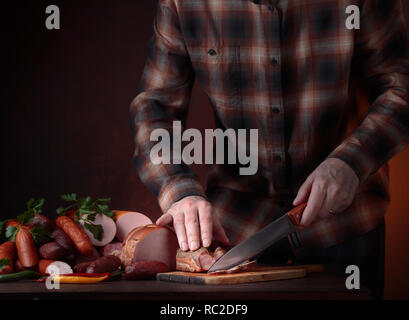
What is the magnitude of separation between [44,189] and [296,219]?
1500 mm

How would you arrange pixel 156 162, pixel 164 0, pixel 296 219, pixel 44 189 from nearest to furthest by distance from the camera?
1. pixel 296 219
2. pixel 156 162
3. pixel 164 0
4. pixel 44 189

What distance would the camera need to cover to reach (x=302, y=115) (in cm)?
158

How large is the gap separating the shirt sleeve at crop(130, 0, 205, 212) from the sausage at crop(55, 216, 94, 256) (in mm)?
197

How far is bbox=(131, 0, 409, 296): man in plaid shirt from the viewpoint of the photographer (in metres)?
1.54

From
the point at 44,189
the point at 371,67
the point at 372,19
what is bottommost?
the point at 44,189

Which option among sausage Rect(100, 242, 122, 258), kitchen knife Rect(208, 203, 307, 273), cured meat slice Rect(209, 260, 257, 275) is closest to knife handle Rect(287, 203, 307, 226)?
kitchen knife Rect(208, 203, 307, 273)

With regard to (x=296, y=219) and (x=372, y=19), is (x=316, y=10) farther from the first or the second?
(x=296, y=219)

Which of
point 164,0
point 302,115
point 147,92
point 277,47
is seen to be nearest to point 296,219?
point 302,115

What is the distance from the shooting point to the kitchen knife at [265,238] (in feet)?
4.31

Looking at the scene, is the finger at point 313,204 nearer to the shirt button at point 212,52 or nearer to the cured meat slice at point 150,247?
the cured meat slice at point 150,247

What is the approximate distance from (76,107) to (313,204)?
1.52m

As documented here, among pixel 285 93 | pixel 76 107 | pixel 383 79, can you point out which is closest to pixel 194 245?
pixel 285 93

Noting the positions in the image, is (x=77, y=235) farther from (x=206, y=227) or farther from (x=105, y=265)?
(x=206, y=227)

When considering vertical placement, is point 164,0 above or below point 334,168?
above
